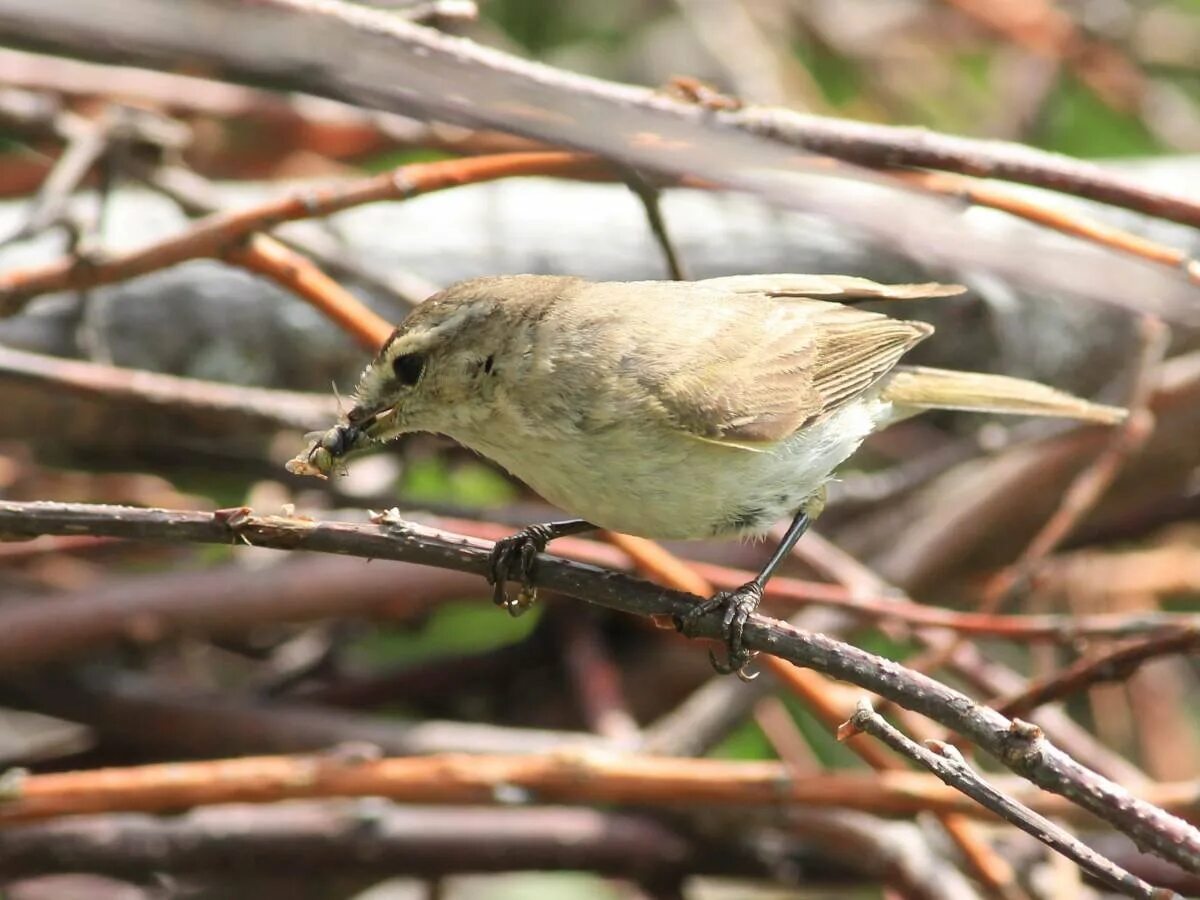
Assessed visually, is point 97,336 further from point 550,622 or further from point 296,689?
point 550,622

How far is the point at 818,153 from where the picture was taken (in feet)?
8.95

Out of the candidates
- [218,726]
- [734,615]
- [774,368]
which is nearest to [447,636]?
[218,726]

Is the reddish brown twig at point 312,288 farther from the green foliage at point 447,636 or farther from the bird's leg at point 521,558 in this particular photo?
the green foliage at point 447,636

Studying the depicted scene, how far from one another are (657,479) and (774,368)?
63 centimetres

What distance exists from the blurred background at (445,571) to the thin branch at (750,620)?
76 centimetres

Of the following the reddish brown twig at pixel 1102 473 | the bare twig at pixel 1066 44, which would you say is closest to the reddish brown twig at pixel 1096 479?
the reddish brown twig at pixel 1102 473

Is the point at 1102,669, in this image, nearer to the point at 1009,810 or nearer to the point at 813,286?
the point at 1009,810

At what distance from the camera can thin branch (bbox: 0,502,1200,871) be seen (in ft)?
5.47

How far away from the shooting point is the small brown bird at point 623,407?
8.20 ft

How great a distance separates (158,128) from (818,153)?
1.78 meters

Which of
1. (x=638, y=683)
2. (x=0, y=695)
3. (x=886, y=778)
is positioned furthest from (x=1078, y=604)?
(x=0, y=695)

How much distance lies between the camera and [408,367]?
258cm

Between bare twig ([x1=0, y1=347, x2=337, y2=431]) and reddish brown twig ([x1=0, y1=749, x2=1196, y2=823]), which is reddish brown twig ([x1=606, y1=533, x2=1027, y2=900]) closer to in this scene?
reddish brown twig ([x1=0, y1=749, x2=1196, y2=823])

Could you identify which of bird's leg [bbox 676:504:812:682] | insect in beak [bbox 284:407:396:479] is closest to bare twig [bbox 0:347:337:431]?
insect in beak [bbox 284:407:396:479]
